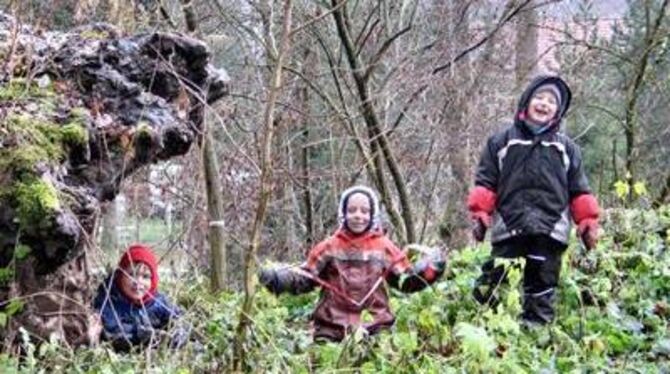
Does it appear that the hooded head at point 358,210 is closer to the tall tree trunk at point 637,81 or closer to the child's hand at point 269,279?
the child's hand at point 269,279

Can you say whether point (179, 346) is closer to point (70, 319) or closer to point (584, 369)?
point (70, 319)

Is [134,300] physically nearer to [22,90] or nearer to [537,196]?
[22,90]

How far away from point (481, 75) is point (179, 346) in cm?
812

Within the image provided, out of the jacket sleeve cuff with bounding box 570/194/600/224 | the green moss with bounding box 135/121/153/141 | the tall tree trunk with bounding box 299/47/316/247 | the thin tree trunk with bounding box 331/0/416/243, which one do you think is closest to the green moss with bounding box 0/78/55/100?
the green moss with bounding box 135/121/153/141

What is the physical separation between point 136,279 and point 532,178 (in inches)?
98.8

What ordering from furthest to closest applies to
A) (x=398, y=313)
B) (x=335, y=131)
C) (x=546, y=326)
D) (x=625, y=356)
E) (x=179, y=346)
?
(x=335, y=131)
(x=398, y=313)
(x=546, y=326)
(x=625, y=356)
(x=179, y=346)

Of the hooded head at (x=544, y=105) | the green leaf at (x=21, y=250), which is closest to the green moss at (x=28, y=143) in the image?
the green leaf at (x=21, y=250)

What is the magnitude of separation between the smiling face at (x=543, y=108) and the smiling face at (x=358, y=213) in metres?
1.21

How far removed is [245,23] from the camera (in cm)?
1064

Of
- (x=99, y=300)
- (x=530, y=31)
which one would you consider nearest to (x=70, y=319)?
(x=99, y=300)

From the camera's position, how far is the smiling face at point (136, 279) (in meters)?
5.44

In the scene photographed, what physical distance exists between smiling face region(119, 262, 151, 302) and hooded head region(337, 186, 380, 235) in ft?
4.09

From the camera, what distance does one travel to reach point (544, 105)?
19.4 ft

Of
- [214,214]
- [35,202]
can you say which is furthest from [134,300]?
[214,214]
